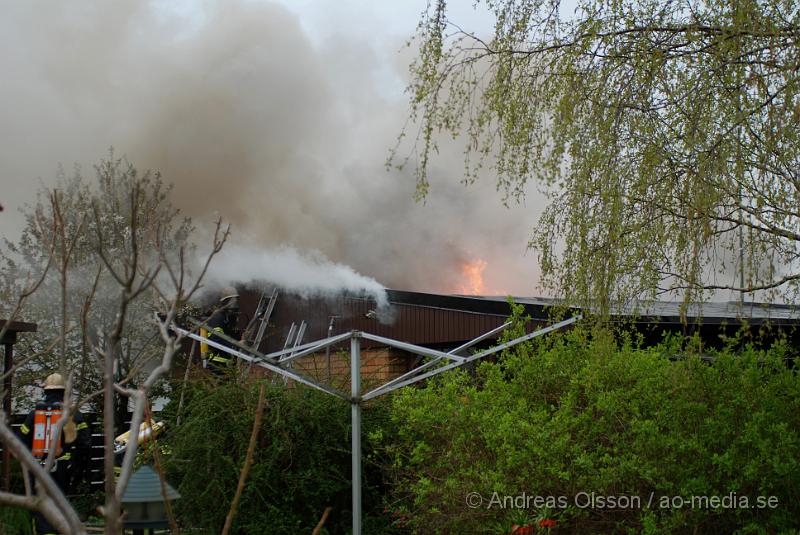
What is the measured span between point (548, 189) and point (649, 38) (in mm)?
1158

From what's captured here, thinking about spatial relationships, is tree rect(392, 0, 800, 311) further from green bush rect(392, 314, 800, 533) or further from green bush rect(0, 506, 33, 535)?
green bush rect(0, 506, 33, 535)

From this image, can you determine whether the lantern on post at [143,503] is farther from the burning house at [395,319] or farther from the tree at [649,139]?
the burning house at [395,319]

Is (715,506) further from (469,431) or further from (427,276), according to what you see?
(427,276)

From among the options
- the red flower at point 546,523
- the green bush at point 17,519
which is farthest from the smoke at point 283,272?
the red flower at point 546,523

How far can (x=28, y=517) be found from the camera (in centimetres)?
797

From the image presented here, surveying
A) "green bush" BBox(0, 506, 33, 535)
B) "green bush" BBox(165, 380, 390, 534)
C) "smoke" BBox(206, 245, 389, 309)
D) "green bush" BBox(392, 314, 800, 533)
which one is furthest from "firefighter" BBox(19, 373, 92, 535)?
"smoke" BBox(206, 245, 389, 309)

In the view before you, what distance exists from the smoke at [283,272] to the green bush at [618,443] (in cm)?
913

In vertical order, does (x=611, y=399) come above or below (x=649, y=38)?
below

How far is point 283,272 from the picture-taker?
16172mm

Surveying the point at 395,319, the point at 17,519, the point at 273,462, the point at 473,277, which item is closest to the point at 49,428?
the point at 17,519

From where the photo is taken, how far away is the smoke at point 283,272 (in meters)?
15.7

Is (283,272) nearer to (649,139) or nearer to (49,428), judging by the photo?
(49,428)

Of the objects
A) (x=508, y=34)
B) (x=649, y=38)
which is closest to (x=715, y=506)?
(x=649, y=38)

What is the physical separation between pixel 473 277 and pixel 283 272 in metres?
7.56
